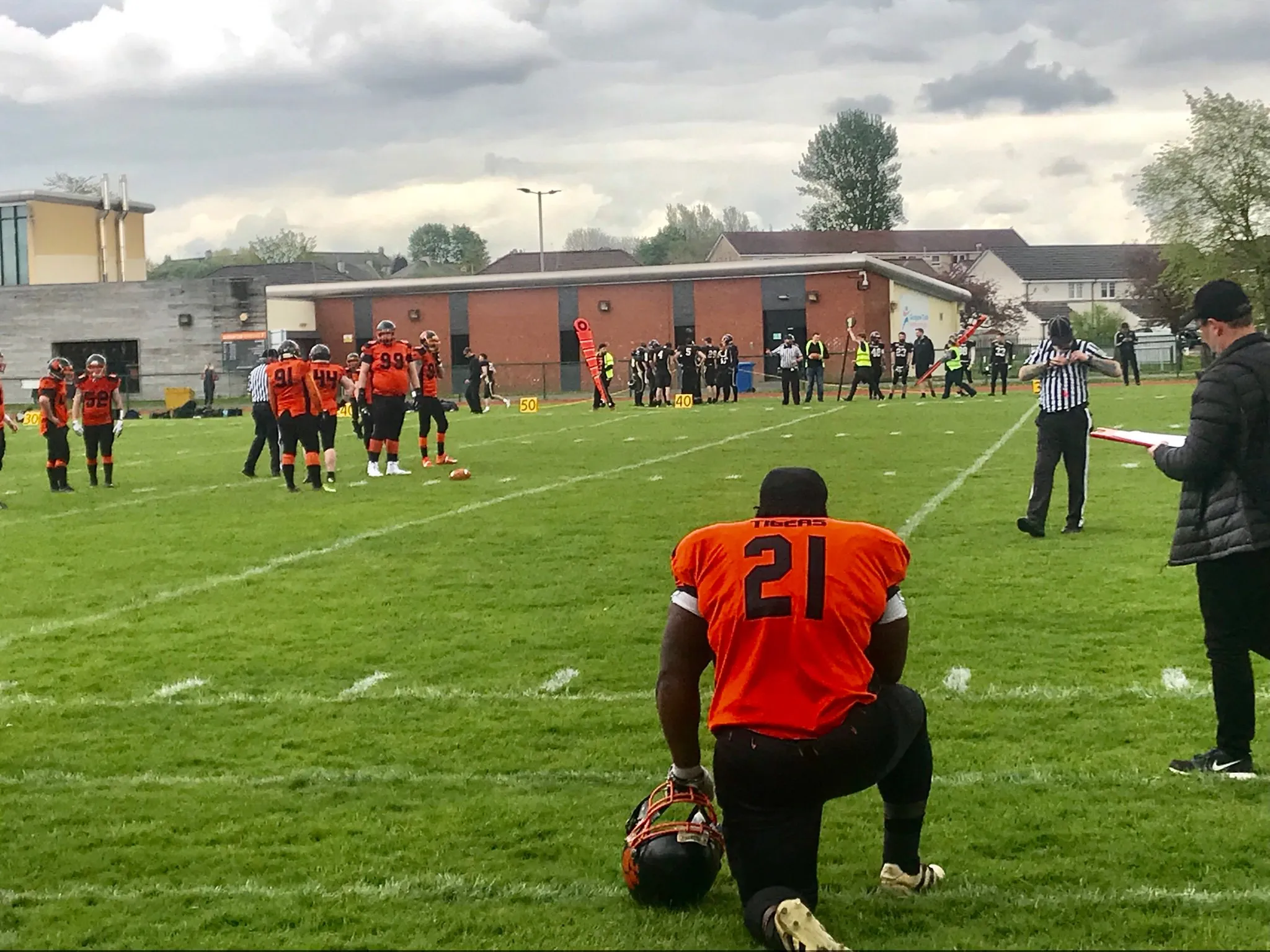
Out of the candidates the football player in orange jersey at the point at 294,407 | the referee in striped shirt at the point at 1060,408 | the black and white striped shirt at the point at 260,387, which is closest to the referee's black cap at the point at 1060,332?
the referee in striped shirt at the point at 1060,408

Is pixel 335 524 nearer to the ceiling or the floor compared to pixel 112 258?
nearer to the floor

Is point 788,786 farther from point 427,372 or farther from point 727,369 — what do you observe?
point 727,369

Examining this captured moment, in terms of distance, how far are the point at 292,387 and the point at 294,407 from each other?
0.24m

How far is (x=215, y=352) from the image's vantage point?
54.9m

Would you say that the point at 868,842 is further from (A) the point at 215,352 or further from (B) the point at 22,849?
(A) the point at 215,352

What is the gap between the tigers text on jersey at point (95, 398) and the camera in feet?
59.6

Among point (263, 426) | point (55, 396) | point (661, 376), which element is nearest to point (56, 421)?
point (55, 396)

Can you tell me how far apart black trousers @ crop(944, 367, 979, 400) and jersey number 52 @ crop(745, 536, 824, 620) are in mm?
32205

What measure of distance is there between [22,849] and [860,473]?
13351mm

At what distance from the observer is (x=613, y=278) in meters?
52.4

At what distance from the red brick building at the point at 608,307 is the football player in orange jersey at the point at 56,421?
3179 cm

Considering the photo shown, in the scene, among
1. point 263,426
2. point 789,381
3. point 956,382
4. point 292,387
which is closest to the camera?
point 292,387

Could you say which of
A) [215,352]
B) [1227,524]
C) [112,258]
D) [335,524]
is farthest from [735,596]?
[112,258]

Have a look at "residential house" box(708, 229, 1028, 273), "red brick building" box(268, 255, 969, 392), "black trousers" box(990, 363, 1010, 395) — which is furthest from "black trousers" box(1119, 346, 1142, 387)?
"residential house" box(708, 229, 1028, 273)
